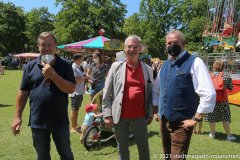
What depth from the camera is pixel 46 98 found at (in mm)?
3676

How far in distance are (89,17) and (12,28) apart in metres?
13.8

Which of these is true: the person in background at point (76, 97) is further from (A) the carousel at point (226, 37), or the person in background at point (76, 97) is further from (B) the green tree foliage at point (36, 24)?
(B) the green tree foliage at point (36, 24)

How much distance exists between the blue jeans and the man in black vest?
3.63 ft

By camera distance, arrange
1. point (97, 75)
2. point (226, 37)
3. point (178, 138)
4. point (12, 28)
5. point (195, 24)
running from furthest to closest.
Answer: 1. point (12, 28)
2. point (195, 24)
3. point (226, 37)
4. point (97, 75)
5. point (178, 138)

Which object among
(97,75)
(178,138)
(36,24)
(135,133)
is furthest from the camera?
(36,24)

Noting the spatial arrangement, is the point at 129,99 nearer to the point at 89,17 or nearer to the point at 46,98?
the point at 46,98

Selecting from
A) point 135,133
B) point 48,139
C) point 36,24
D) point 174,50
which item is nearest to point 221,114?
point 135,133

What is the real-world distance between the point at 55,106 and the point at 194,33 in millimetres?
48880

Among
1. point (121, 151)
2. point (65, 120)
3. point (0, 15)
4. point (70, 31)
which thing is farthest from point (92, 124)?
point (0, 15)

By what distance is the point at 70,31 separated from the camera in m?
51.0

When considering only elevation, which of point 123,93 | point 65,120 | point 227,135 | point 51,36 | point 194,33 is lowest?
point 227,135

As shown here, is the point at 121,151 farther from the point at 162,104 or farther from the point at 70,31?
the point at 70,31

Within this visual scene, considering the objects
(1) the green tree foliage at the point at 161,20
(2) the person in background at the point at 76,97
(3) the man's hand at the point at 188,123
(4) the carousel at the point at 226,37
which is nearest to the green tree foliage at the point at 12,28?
(1) the green tree foliage at the point at 161,20

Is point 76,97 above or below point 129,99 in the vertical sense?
below
